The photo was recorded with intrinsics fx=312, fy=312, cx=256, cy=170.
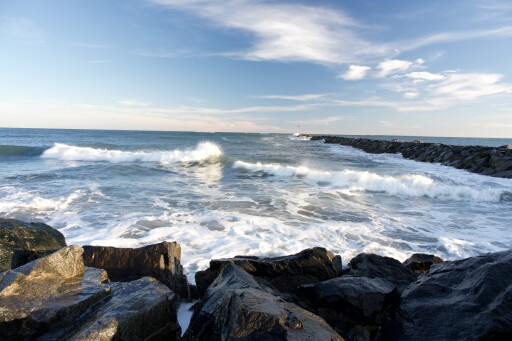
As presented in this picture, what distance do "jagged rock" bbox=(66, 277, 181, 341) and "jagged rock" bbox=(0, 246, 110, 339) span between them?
0.59 feet

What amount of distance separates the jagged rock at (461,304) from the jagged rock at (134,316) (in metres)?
2.17

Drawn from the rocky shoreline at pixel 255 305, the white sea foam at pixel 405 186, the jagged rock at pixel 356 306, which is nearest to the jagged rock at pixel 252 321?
the rocky shoreline at pixel 255 305

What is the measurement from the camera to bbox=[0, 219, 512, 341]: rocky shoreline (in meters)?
2.49

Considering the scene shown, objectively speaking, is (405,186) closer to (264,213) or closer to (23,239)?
(264,213)

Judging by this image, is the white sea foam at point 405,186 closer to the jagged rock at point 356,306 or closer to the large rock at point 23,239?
the jagged rock at point 356,306

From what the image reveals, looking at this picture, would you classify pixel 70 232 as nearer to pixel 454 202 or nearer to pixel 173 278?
pixel 173 278

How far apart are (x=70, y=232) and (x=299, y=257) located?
5.96m

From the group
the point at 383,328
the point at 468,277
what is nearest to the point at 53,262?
the point at 383,328

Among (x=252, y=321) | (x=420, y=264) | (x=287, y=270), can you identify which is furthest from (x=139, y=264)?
(x=420, y=264)

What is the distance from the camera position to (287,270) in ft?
14.4

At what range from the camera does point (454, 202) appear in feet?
42.1

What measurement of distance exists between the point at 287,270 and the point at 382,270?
145 centimetres

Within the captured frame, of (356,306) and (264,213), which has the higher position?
(356,306)

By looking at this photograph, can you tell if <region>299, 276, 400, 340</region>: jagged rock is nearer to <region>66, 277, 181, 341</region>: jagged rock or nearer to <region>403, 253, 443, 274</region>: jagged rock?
<region>66, 277, 181, 341</region>: jagged rock
